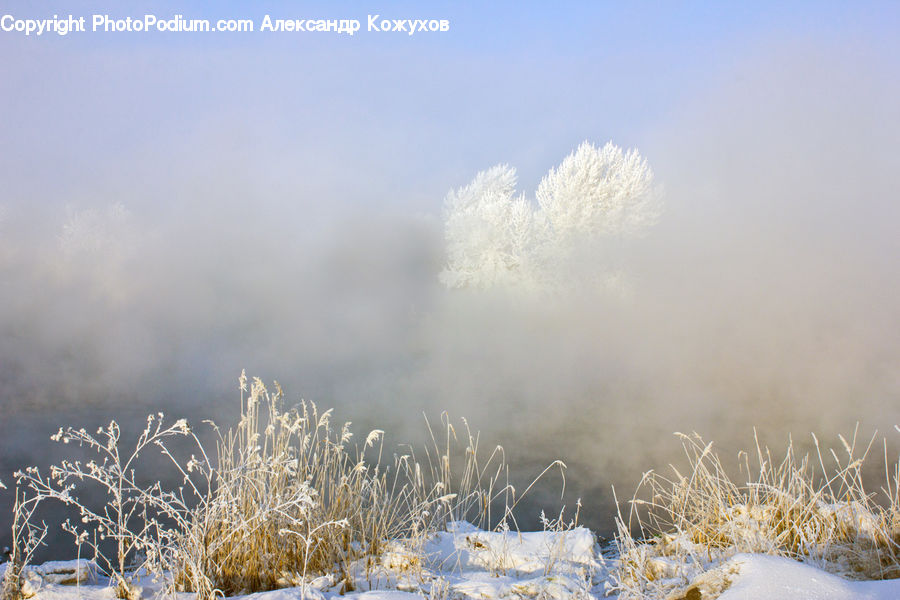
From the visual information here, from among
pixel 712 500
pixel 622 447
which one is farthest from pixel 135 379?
pixel 712 500

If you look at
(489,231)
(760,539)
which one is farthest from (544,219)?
(760,539)

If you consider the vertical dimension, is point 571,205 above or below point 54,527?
above

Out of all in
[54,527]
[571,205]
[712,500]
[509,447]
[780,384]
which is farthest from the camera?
[571,205]

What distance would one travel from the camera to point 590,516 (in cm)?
1064

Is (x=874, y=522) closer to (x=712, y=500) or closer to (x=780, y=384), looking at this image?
(x=712, y=500)

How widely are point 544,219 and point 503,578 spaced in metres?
23.6

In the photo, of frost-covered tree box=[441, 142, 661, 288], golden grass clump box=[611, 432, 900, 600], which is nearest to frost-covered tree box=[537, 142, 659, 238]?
frost-covered tree box=[441, 142, 661, 288]

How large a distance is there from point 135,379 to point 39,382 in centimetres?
261

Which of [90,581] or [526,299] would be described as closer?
[90,581]

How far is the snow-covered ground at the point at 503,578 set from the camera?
2.01m

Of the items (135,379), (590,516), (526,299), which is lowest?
(590,516)

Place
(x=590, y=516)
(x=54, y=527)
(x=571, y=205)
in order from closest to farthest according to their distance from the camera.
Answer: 1. (x=54, y=527)
2. (x=590, y=516)
3. (x=571, y=205)

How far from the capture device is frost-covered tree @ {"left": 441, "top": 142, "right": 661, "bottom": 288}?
957 inches

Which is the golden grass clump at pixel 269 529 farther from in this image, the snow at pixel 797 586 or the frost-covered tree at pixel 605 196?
the frost-covered tree at pixel 605 196
